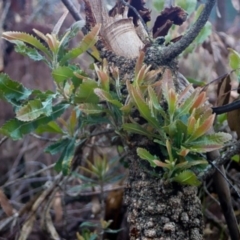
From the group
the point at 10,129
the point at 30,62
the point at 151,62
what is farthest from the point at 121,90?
the point at 30,62

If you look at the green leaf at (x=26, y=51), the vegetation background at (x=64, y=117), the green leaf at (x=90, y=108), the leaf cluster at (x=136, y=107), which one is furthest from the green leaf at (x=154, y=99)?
the vegetation background at (x=64, y=117)

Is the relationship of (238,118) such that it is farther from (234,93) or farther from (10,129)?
(10,129)

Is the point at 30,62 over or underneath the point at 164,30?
over

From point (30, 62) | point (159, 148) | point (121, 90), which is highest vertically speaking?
point (30, 62)

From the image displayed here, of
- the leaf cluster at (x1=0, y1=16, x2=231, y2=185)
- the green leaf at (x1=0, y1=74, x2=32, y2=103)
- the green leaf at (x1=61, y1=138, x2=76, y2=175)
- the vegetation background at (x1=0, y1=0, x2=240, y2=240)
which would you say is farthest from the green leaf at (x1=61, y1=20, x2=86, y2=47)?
the vegetation background at (x1=0, y1=0, x2=240, y2=240)

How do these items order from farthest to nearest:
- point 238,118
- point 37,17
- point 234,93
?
point 37,17 → point 234,93 → point 238,118

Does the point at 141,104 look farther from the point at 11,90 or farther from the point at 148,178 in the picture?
the point at 11,90
